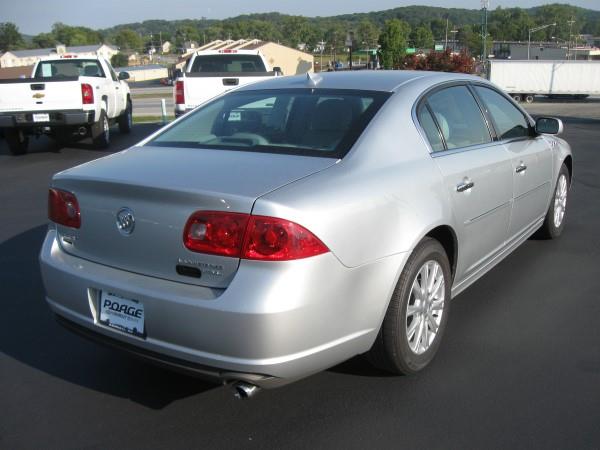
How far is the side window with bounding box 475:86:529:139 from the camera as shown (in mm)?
4410

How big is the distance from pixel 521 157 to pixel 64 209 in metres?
3.12

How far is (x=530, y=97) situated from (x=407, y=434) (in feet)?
134

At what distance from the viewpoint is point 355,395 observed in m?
3.21

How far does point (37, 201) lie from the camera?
8.10m

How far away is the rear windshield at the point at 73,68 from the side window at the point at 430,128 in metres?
12.0

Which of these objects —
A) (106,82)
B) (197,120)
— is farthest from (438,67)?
(197,120)

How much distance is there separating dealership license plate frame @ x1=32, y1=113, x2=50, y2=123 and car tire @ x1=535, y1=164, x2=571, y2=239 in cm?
915

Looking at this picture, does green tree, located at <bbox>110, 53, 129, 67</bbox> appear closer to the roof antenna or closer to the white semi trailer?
the white semi trailer

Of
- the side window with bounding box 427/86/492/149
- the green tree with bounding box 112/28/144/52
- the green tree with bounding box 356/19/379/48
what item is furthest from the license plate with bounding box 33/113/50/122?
the green tree with bounding box 112/28/144/52

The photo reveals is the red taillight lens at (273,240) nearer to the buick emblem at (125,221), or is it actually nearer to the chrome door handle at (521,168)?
the buick emblem at (125,221)

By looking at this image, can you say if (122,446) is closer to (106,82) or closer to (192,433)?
(192,433)

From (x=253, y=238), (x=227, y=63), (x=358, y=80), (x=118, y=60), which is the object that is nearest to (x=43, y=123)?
(x=227, y=63)

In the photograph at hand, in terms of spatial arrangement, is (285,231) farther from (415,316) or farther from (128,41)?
(128,41)

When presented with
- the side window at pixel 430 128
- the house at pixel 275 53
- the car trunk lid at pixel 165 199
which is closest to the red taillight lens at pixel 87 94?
the car trunk lid at pixel 165 199
